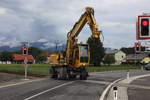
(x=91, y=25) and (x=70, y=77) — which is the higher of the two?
(x=91, y=25)

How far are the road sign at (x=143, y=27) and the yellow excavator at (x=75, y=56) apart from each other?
17.5 metres

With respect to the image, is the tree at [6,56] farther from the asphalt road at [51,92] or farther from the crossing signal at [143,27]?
the crossing signal at [143,27]

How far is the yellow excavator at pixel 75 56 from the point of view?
1236 inches

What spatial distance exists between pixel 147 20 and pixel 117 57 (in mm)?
179837

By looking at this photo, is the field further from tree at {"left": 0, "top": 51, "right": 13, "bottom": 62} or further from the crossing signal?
Result: tree at {"left": 0, "top": 51, "right": 13, "bottom": 62}

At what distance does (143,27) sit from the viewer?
12.6 m

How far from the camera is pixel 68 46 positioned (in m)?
32.9

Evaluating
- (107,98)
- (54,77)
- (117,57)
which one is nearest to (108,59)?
(117,57)

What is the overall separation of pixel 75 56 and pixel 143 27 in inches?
771

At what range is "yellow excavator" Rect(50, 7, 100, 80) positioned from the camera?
103ft

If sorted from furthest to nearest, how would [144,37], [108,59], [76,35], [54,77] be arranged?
[108,59] → [54,77] → [76,35] → [144,37]

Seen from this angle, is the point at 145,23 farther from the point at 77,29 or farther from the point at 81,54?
the point at 77,29

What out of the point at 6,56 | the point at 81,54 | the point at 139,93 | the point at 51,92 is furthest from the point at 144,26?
the point at 6,56

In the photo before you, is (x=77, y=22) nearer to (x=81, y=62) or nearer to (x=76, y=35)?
(x=76, y=35)
